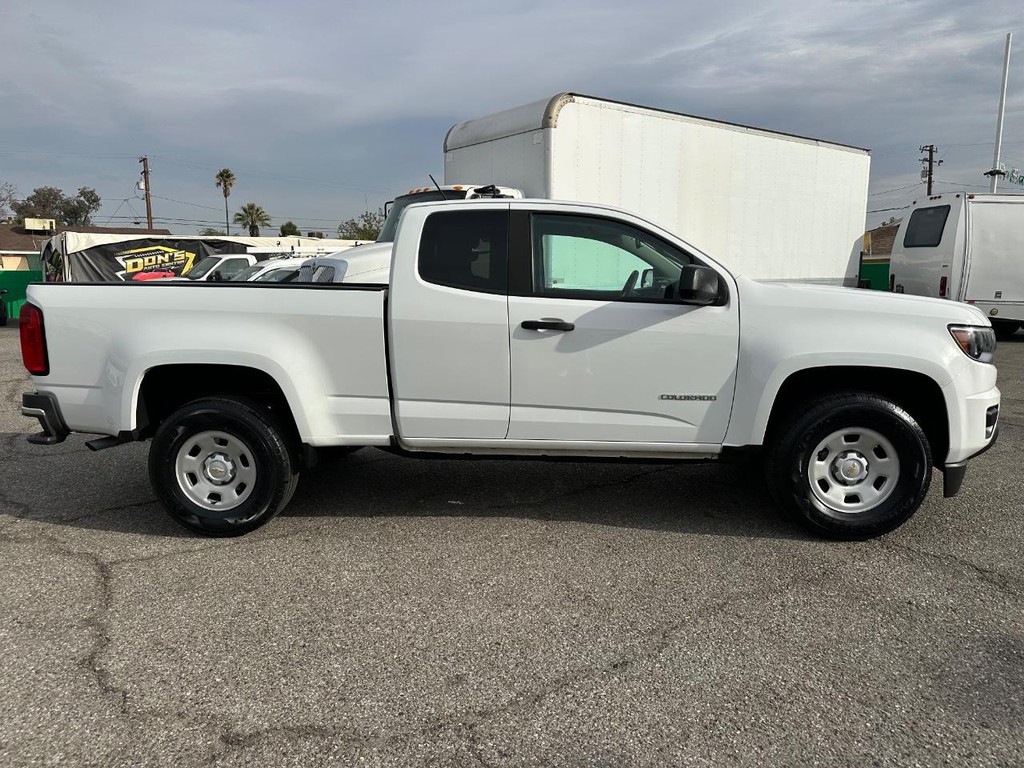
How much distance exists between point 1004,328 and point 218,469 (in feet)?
51.4

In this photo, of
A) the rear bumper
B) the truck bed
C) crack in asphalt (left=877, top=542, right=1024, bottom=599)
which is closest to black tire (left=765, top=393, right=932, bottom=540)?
crack in asphalt (left=877, top=542, right=1024, bottom=599)

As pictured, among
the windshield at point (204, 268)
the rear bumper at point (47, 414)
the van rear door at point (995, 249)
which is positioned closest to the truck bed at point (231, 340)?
the rear bumper at point (47, 414)

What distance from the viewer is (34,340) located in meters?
4.30

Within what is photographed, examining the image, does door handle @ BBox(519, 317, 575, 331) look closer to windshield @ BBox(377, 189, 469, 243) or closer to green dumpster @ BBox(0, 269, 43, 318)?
windshield @ BBox(377, 189, 469, 243)

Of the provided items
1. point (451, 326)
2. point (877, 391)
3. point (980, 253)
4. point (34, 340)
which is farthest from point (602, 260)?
point (980, 253)

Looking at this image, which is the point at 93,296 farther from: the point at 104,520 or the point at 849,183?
the point at 849,183

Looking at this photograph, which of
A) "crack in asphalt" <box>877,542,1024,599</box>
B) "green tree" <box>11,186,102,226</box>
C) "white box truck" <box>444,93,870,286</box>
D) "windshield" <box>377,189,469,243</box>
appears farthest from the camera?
"green tree" <box>11,186,102,226</box>

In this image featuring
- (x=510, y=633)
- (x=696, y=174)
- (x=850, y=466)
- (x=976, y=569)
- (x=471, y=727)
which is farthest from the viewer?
(x=696, y=174)

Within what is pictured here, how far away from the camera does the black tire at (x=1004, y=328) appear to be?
47.1 ft

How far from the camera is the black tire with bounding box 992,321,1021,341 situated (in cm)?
1434

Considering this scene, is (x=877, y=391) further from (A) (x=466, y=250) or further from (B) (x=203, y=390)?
→ (B) (x=203, y=390)

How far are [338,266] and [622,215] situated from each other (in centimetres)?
346

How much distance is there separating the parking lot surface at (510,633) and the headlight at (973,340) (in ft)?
3.49

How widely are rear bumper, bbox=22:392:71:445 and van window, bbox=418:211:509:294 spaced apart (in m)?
2.26
